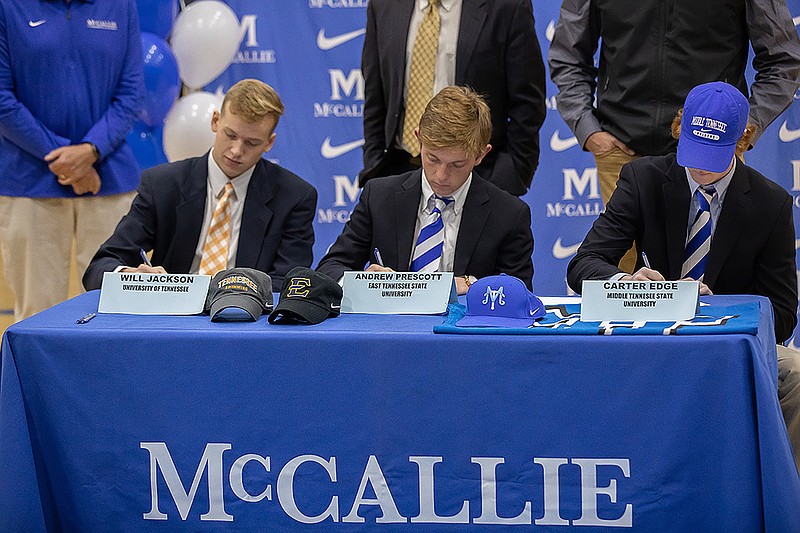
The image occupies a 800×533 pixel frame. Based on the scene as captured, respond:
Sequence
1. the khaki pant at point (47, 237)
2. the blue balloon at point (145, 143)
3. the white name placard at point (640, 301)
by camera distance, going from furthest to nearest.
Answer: the blue balloon at point (145, 143)
the khaki pant at point (47, 237)
the white name placard at point (640, 301)

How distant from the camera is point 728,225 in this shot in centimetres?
289

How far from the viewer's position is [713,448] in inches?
87.2

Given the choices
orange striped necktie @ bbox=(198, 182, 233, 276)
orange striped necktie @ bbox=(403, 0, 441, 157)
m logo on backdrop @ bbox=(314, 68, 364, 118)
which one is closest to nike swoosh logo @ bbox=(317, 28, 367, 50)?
m logo on backdrop @ bbox=(314, 68, 364, 118)

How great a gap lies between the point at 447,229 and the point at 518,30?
98cm

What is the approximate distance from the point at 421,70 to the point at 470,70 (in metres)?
0.17

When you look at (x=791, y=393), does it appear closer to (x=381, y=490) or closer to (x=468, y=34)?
(x=381, y=490)

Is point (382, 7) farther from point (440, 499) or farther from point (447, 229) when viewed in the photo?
point (440, 499)

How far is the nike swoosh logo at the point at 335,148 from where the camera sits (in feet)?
17.3

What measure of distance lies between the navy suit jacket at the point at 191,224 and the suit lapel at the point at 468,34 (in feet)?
2.66

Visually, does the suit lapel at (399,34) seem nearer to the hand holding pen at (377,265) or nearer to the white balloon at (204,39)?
the hand holding pen at (377,265)

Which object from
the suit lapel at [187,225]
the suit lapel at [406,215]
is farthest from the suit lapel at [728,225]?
the suit lapel at [187,225]

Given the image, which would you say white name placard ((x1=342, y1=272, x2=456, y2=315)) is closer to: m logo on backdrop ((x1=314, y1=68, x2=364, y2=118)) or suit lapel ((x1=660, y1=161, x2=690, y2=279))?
suit lapel ((x1=660, y1=161, x2=690, y2=279))

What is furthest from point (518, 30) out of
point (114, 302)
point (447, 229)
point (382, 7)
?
point (114, 302)

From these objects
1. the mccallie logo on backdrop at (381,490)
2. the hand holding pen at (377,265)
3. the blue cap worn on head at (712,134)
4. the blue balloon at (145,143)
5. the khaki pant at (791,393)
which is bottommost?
the mccallie logo on backdrop at (381,490)
